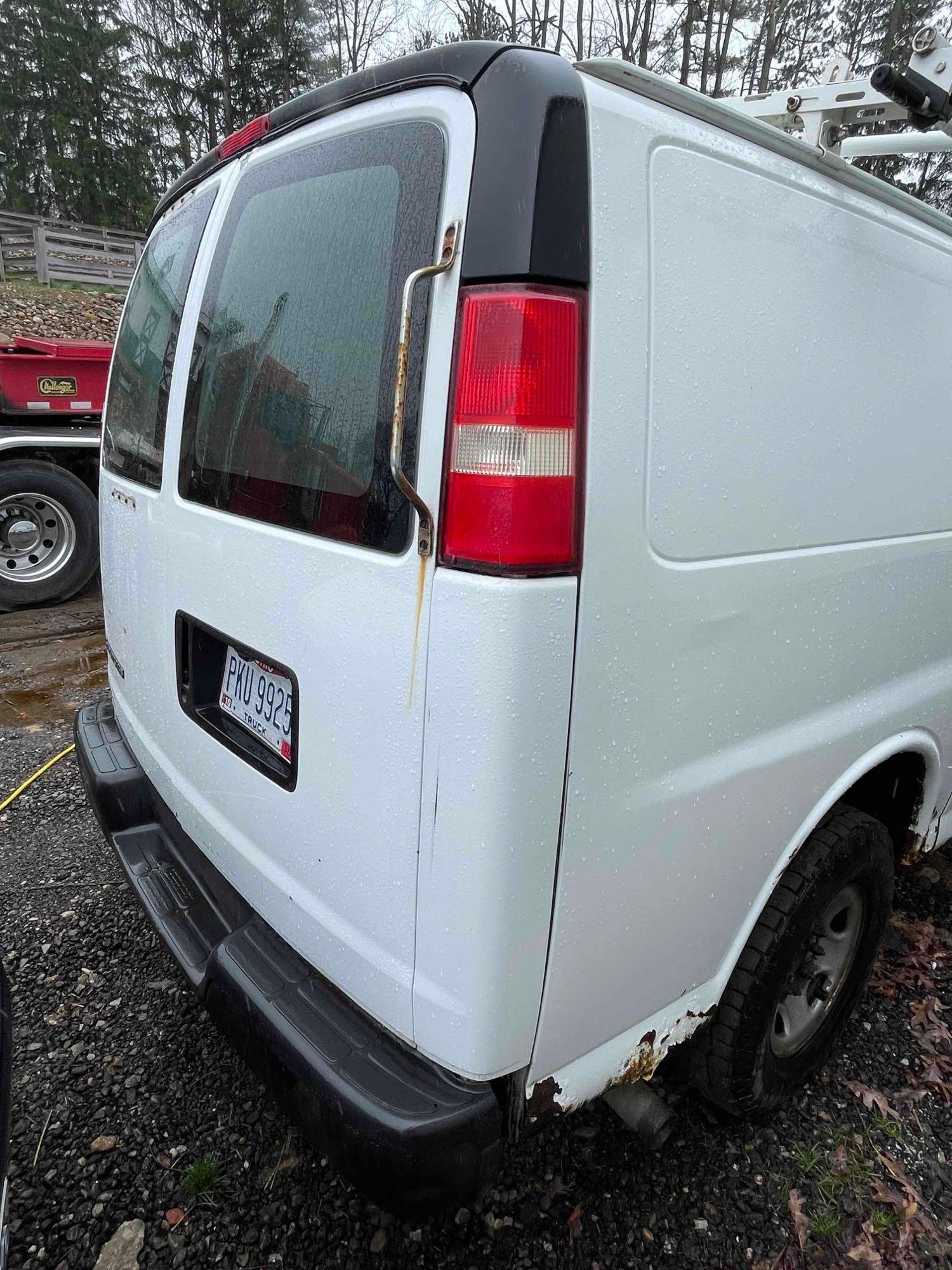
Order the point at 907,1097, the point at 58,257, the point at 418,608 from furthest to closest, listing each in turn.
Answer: the point at 58,257
the point at 907,1097
the point at 418,608

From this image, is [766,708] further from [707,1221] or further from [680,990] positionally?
[707,1221]

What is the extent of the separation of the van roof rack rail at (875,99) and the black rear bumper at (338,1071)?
6.34ft

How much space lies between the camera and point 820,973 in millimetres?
2096

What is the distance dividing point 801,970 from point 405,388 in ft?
5.80

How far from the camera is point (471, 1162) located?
1313 millimetres

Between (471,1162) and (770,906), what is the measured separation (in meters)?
0.86

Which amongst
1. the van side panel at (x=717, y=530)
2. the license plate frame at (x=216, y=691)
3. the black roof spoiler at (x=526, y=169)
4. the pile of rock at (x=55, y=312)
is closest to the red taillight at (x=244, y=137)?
the black roof spoiler at (x=526, y=169)

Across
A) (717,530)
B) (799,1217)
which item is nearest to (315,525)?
(717,530)

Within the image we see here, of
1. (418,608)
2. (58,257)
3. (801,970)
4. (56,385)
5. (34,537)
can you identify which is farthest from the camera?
(58,257)

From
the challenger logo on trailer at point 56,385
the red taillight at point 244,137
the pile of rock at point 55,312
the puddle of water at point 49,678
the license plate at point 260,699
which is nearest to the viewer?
the license plate at point 260,699

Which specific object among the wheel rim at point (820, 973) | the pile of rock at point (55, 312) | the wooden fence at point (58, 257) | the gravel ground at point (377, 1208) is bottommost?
the gravel ground at point (377, 1208)

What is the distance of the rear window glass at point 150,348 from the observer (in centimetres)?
191

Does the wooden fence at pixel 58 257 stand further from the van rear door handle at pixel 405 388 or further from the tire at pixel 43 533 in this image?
the van rear door handle at pixel 405 388

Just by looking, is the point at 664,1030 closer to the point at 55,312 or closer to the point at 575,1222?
the point at 575,1222
